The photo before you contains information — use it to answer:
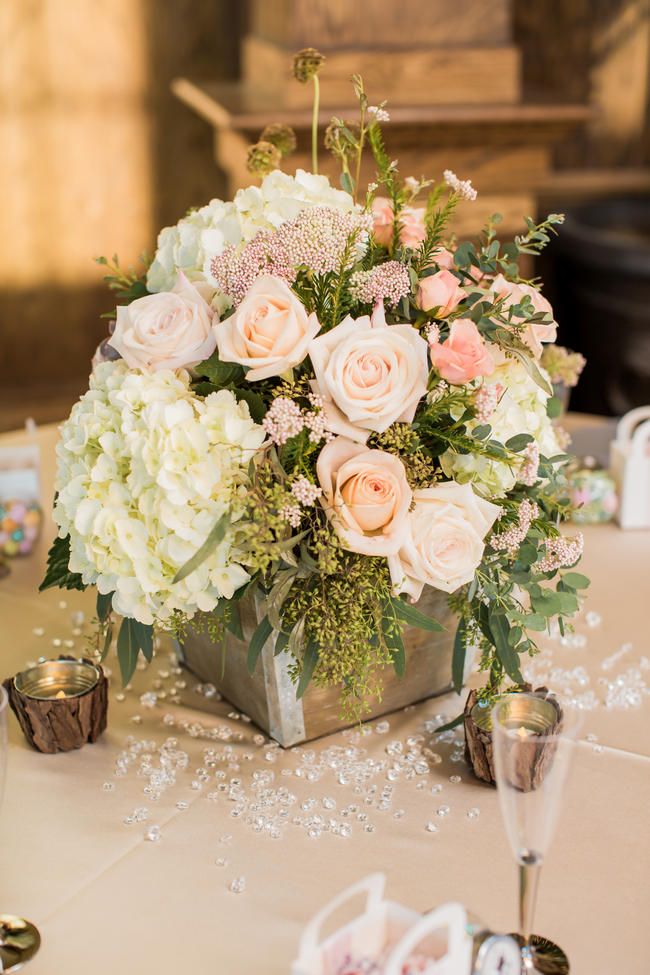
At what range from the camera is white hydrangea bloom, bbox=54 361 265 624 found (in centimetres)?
91

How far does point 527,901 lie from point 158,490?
460mm

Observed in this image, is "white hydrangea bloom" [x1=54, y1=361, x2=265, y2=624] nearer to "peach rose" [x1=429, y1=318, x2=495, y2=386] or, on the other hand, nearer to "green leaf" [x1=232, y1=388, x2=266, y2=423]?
"green leaf" [x1=232, y1=388, x2=266, y2=423]

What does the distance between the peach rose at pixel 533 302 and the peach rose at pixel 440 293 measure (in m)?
0.06

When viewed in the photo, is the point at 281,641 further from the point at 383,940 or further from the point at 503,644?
the point at 383,940

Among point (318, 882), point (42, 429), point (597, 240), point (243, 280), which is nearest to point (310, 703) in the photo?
point (318, 882)

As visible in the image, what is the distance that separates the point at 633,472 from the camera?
1.57m

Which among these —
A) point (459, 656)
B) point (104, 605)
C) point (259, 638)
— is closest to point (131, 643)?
point (104, 605)

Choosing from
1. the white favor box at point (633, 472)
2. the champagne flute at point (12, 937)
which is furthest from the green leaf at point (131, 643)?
the white favor box at point (633, 472)

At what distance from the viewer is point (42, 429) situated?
201cm

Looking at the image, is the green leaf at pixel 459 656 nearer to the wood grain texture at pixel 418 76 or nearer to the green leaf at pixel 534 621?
the green leaf at pixel 534 621

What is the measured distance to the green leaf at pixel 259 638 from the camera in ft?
3.26

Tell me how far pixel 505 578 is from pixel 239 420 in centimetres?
33

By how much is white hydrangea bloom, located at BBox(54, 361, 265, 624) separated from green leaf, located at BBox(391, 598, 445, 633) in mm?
156

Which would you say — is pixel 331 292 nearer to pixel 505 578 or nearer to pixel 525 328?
pixel 525 328
